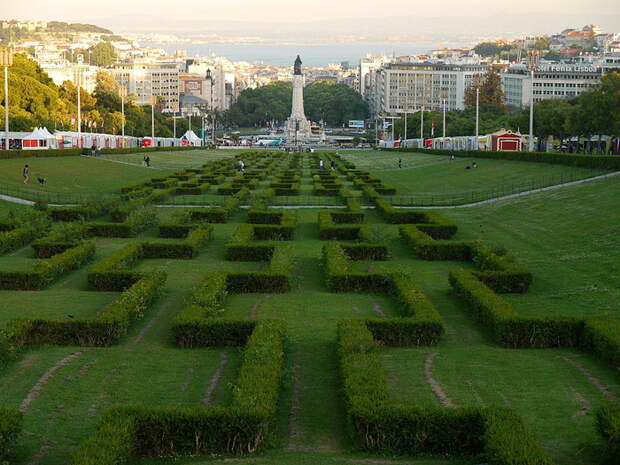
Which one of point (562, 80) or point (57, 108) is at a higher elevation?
point (562, 80)

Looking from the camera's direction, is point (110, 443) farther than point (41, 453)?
No

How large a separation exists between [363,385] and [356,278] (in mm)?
8455

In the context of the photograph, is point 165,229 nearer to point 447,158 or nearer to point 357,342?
point 357,342

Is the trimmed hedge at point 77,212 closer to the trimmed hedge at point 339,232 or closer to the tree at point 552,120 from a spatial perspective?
the trimmed hedge at point 339,232

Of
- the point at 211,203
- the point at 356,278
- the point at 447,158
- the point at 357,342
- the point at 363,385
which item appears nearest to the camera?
the point at 363,385

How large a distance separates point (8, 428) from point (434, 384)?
19.2 ft

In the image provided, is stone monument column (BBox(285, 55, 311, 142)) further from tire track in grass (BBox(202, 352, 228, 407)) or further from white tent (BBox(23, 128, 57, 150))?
tire track in grass (BBox(202, 352, 228, 407))

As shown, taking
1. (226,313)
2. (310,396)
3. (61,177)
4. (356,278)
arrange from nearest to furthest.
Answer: (310,396) → (226,313) → (356,278) → (61,177)

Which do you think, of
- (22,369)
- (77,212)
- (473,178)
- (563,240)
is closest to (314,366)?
(22,369)

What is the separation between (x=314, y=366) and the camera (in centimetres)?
1321

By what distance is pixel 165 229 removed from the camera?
27703 mm

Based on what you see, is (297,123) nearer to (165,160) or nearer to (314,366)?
(165,160)

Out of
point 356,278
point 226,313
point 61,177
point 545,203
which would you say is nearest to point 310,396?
point 226,313

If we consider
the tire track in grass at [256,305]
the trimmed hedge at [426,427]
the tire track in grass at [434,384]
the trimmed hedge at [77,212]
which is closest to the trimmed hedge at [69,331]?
the tire track in grass at [256,305]
